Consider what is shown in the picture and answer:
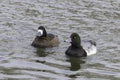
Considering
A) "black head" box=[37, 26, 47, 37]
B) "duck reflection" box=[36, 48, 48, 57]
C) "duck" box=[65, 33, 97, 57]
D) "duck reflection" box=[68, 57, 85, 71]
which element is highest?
"black head" box=[37, 26, 47, 37]

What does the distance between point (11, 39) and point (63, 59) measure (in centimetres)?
295

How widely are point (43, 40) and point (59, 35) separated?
1.06 meters

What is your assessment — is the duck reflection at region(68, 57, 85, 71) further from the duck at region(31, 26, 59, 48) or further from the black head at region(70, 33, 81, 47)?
the duck at region(31, 26, 59, 48)

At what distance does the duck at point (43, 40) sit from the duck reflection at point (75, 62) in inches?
73.8

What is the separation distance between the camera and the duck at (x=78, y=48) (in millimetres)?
18391

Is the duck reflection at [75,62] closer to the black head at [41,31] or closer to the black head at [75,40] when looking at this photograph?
the black head at [75,40]

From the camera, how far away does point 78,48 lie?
18781 millimetres

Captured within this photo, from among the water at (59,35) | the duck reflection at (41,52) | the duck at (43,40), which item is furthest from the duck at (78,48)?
the duck at (43,40)

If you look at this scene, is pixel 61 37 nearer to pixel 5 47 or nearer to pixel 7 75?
pixel 5 47

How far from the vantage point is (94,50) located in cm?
1862

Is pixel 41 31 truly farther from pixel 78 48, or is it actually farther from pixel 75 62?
pixel 75 62

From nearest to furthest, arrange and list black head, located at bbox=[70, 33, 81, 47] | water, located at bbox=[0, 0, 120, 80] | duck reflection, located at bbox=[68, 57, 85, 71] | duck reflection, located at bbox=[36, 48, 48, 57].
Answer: water, located at bbox=[0, 0, 120, 80]
duck reflection, located at bbox=[68, 57, 85, 71]
duck reflection, located at bbox=[36, 48, 48, 57]
black head, located at bbox=[70, 33, 81, 47]

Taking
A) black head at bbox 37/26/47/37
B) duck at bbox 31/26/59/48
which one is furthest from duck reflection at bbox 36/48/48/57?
black head at bbox 37/26/47/37

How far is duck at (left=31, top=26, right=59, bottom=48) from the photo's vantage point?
19.6 metres
